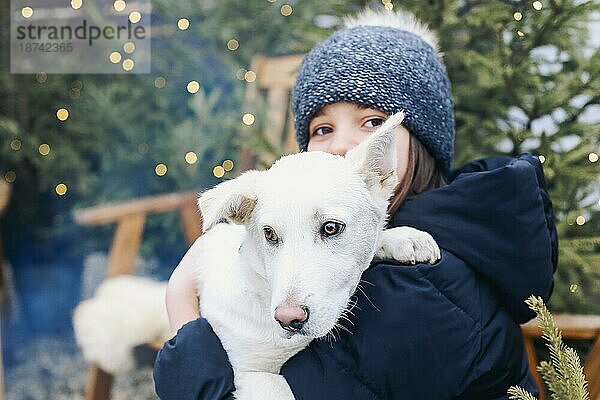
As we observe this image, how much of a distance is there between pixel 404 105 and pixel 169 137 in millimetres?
2345

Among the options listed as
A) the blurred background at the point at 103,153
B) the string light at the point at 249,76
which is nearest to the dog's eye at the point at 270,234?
the blurred background at the point at 103,153

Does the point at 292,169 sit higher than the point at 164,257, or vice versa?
the point at 292,169

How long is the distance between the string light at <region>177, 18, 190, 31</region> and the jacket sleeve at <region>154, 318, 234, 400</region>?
8.43 feet

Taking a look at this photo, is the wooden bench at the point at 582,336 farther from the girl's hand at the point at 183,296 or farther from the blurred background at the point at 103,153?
the blurred background at the point at 103,153

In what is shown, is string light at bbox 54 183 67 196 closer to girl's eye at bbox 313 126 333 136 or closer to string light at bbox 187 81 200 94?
string light at bbox 187 81 200 94

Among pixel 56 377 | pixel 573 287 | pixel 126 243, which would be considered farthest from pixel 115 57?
pixel 573 287

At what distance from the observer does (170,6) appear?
11.2 ft

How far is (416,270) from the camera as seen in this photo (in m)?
1.14

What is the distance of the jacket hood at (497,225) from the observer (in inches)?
48.0

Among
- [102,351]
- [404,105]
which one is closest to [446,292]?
[404,105]

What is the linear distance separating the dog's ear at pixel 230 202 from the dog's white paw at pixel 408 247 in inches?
9.6

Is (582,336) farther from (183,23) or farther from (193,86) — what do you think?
(183,23)

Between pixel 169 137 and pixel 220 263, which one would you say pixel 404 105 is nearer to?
pixel 220 263

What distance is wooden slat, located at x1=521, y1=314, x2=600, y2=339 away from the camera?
169 centimetres
